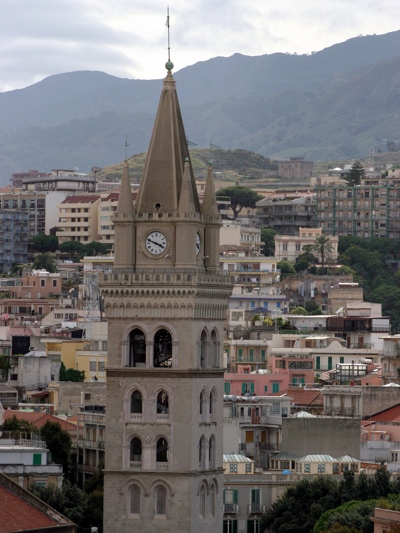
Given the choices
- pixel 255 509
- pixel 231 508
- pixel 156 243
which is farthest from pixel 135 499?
pixel 255 509

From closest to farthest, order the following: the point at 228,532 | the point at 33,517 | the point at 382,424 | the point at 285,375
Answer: the point at 33,517
the point at 228,532
the point at 382,424
the point at 285,375

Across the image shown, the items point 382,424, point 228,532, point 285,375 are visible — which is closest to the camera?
point 228,532

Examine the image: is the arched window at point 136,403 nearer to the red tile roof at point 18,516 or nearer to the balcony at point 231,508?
the red tile roof at point 18,516

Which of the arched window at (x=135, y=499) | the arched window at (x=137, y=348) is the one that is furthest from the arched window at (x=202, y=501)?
the arched window at (x=137, y=348)

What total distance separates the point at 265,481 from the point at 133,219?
33.4 metres

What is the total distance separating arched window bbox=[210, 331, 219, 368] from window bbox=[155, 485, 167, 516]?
4311mm

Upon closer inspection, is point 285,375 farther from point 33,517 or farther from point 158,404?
point 33,517

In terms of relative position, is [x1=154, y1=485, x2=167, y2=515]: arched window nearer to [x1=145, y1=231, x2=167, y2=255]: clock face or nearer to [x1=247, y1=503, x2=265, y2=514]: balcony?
[x1=145, y1=231, x2=167, y2=255]: clock face

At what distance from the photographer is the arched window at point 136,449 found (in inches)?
3100

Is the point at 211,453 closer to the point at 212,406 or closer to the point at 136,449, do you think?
the point at 212,406

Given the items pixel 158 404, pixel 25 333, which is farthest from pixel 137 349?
pixel 25 333

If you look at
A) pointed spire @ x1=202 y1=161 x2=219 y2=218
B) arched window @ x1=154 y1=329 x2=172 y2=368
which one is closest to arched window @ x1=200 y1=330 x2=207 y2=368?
arched window @ x1=154 y1=329 x2=172 y2=368

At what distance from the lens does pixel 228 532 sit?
108562 mm

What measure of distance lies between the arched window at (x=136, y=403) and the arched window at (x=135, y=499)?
7.20 feet
